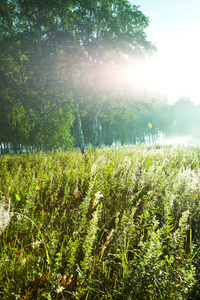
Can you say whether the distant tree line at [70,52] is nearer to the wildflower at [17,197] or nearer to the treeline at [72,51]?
the treeline at [72,51]

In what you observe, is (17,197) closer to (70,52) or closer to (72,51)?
(70,52)

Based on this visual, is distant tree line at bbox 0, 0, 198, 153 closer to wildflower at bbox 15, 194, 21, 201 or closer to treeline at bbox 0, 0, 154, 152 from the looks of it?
treeline at bbox 0, 0, 154, 152

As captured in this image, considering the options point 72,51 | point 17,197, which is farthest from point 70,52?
point 17,197

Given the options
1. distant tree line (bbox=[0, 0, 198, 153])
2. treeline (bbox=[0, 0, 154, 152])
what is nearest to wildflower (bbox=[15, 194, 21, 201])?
distant tree line (bbox=[0, 0, 198, 153])

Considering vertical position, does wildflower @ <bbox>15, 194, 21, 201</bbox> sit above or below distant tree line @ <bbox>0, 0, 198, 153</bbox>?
below

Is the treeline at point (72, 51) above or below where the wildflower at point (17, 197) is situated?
above

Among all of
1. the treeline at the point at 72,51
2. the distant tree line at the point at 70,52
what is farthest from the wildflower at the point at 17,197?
the treeline at the point at 72,51

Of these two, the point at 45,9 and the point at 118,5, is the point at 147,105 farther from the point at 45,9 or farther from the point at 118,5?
the point at 45,9

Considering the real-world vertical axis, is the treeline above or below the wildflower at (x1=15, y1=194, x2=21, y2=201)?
above

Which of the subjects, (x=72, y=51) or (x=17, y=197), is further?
(x=72, y=51)

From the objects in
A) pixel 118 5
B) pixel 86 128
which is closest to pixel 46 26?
pixel 118 5

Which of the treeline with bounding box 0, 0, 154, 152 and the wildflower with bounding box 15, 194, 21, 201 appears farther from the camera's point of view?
the treeline with bounding box 0, 0, 154, 152

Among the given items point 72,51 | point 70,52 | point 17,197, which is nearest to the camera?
point 17,197

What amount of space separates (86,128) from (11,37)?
996 inches
